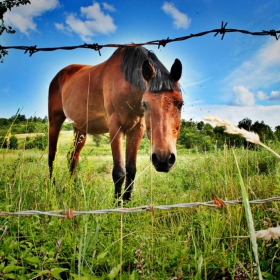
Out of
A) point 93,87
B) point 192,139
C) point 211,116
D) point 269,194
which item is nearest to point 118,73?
point 93,87

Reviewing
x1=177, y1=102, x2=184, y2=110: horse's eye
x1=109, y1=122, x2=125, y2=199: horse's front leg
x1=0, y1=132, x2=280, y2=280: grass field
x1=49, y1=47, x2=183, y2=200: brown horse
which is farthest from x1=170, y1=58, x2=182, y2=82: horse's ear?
x1=0, y1=132, x2=280, y2=280: grass field

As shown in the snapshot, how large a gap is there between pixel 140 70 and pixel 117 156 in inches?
50.0

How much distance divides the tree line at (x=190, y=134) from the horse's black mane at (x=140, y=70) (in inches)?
37.3

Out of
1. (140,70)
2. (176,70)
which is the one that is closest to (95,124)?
(140,70)

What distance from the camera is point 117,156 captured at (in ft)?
14.0

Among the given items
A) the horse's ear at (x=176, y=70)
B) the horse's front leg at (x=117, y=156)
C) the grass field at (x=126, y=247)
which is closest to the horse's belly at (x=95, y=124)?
the horse's front leg at (x=117, y=156)

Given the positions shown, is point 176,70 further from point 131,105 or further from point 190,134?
point 190,134

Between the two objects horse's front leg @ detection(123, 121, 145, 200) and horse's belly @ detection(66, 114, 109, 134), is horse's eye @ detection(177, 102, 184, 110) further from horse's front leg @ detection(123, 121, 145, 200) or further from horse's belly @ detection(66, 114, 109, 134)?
horse's belly @ detection(66, 114, 109, 134)

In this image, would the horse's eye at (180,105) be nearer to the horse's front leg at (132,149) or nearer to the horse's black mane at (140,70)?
the horse's black mane at (140,70)

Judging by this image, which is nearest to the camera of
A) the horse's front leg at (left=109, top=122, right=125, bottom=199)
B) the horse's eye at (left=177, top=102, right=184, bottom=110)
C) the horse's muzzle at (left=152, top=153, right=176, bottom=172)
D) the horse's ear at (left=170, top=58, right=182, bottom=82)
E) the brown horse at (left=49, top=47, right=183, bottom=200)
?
the horse's muzzle at (left=152, top=153, right=176, bottom=172)

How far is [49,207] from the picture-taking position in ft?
9.61

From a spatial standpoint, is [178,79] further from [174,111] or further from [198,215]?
[198,215]

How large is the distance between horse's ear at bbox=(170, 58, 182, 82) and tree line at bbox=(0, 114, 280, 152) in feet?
2.90

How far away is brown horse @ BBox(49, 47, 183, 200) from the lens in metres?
3.29
